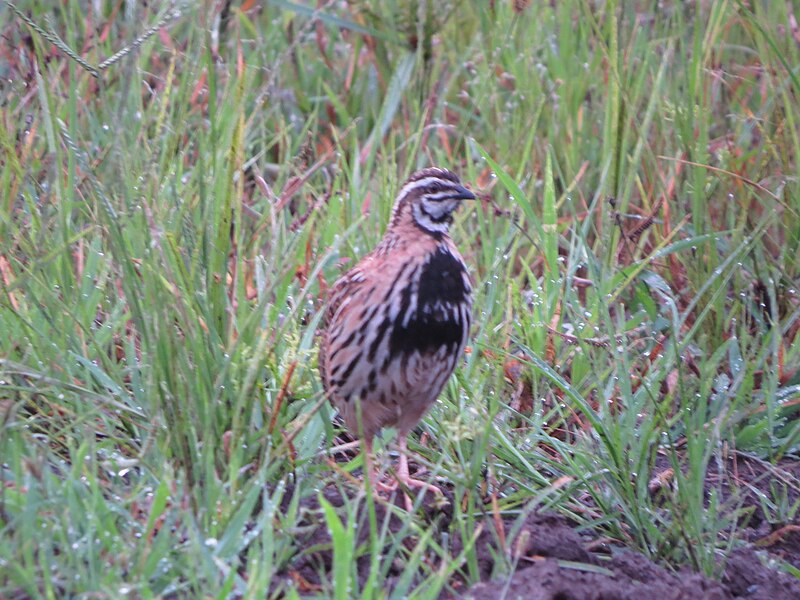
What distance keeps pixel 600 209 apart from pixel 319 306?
1.44 metres

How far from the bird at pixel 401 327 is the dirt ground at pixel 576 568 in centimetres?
33

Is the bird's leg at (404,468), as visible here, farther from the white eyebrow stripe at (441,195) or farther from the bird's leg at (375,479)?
the white eyebrow stripe at (441,195)

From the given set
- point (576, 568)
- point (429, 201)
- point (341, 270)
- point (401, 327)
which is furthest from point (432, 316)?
point (341, 270)

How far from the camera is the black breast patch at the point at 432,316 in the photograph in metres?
4.09

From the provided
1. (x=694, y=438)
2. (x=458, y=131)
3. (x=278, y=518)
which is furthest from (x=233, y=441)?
(x=458, y=131)

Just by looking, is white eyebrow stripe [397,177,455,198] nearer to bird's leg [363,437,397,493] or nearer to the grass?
the grass

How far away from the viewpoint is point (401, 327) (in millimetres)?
4094

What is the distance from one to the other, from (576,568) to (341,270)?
219 cm

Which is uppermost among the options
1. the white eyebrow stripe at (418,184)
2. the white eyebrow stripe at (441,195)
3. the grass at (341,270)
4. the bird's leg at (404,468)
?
the white eyebrow stripe at (418,184)

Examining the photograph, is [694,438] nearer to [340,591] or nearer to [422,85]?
[340,591]

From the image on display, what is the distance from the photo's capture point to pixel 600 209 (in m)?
5.79

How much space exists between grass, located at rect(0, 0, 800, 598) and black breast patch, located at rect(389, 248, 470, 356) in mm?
292

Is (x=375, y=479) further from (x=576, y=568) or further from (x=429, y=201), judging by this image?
(x=429, y=201)

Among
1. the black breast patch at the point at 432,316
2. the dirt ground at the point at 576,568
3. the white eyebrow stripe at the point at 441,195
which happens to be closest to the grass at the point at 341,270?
the dirt ground at the point at 576,568
